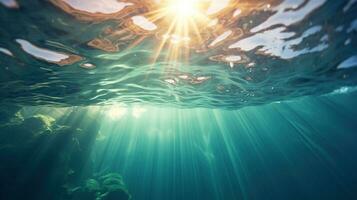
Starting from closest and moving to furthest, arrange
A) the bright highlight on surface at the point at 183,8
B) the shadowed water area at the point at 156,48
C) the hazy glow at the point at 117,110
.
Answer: the bright highlight on surface at the point at 183,8 < the shadowed water area at the point at 156,48 < the hazy glow at the point at 117,110

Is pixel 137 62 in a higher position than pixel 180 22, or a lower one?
Answer: higher

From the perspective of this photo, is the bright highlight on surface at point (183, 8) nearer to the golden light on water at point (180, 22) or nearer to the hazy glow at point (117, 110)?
the golden light on water at point (180, 22)

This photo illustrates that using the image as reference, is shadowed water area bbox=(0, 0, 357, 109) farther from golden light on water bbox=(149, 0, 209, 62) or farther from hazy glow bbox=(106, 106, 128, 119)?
hazy glow bbox=(106, 106, 128, 119)

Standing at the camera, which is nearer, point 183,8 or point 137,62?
point 183,8

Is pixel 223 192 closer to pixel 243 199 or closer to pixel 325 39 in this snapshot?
pixel 243 199

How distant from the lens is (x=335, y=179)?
3612cm

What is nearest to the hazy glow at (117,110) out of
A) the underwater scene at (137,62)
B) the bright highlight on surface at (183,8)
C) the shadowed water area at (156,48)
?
the underwater scene at (137,62)

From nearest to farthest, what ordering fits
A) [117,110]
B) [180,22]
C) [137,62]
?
[180,22]
[137,62]
[117,110]

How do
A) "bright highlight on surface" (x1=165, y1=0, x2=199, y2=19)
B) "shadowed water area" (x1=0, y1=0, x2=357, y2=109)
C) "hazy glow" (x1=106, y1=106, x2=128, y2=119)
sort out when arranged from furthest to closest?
"hazy glow" (x1=106, y1=106, x2=128, y2=119) < "shadowed water area" (x1=0, y1=0, x2=357, y2=109) < "bright highlight on surface" (x1=165, y1=0, x2=199, y2=19)

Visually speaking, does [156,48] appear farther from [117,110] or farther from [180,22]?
[117,110]

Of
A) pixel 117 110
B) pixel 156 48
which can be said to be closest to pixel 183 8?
pixel 156 48

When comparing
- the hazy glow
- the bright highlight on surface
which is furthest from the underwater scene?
the hazy glow

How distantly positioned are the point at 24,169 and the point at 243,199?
1221 inches

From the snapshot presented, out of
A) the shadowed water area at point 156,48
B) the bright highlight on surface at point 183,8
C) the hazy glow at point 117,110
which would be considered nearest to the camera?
the bright highlight on surface at point 183,8
